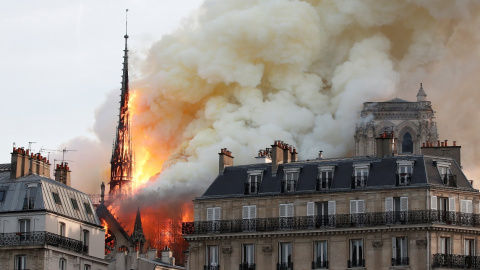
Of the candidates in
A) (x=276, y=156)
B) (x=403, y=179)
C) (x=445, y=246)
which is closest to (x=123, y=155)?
(x=276, y=156)

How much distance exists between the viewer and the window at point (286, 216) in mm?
84750

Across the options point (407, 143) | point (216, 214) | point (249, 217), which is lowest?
point (249, 217)

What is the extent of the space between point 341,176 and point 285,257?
474 cm

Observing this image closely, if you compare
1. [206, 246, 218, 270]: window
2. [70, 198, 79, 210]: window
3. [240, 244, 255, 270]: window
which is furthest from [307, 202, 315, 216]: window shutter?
[70, 198, 79, 210]: window

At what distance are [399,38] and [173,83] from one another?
15995 millimetres

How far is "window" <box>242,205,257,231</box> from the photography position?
85562mm

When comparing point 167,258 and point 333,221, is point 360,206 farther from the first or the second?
point 167,258

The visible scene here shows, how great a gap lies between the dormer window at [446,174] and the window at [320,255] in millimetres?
6262

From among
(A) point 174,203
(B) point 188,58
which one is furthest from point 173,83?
(A) point 174,203

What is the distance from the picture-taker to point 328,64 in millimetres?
125562

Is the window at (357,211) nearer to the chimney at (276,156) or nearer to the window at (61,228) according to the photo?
the chimney at (276,156)

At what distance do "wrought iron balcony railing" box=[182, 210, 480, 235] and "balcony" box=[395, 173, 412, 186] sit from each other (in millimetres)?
1630

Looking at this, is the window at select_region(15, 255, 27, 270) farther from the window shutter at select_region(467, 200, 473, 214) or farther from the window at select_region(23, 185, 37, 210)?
the window shutter at select_region(467, 200, 473, 214)

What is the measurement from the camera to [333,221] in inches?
3300
